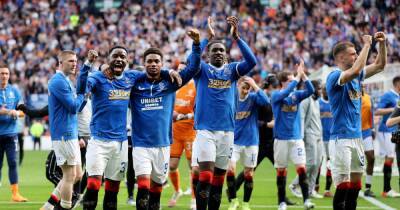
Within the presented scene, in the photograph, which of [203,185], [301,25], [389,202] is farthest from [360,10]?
[203,185]

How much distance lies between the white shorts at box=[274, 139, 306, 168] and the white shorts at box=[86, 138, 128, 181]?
4.20m

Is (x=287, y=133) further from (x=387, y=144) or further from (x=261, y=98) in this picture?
(x=387, y=144)

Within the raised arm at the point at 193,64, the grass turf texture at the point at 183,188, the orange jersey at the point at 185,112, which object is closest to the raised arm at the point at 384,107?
the grass turf texture at the point at 183,188

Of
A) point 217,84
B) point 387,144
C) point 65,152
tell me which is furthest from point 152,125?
point 387,144

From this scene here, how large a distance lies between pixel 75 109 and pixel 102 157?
98cm

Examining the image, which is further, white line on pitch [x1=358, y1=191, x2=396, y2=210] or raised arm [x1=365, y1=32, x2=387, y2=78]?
white line on pitch [x1=358, y1=191, x2=396, y2=210]

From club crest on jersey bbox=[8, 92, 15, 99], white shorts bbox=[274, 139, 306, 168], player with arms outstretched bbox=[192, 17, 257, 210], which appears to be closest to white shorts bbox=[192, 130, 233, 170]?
player with arms outstretched bbox=[192, 17, 257, 210]

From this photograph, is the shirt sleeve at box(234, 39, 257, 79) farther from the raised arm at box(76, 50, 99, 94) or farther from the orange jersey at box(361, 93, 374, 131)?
the orange jersey at box(361, 93, 374, 131)

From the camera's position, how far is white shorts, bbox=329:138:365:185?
1000 centimetres

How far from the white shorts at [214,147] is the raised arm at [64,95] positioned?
179 cm

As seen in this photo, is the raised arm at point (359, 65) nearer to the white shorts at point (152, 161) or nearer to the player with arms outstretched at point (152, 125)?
the player with arms outstretched at point (152, 125)

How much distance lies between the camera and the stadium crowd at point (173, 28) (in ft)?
125

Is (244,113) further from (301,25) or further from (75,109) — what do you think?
(301,25)

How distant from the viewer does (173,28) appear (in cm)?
4144
